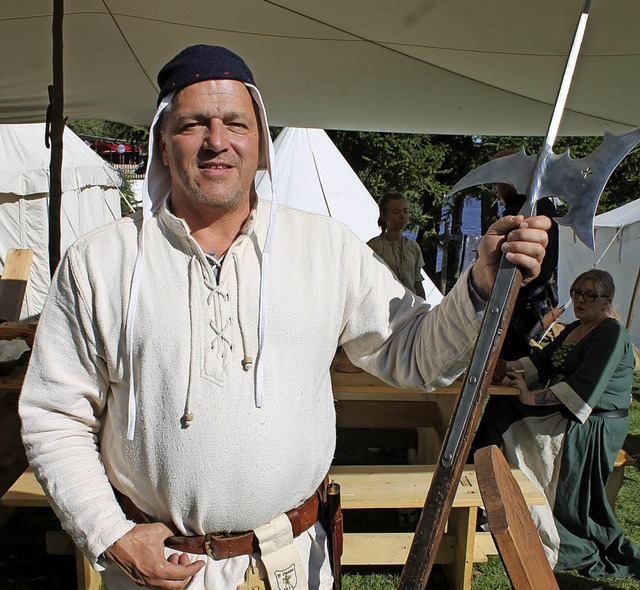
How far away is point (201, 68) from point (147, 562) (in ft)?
3.58

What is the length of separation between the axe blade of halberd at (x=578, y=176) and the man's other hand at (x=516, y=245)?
81mm

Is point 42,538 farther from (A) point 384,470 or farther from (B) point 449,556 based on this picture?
(B) point 449,556

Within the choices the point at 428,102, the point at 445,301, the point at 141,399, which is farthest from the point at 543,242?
the point at 428,102

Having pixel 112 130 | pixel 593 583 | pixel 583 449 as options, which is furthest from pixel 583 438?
pixel 112 130

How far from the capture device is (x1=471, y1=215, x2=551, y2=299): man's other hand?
1178 mm

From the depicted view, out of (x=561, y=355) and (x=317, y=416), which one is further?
(x=561, y=355)

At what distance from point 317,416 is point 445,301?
0.40 metres

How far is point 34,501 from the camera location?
8.26 ft

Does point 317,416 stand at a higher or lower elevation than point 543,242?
lower


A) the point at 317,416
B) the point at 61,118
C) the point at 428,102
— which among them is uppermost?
the point at 428,102

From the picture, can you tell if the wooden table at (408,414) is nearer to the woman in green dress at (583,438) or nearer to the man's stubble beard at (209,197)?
the woman in green dress at (583,438)

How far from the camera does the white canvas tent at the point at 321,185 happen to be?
24.1ft

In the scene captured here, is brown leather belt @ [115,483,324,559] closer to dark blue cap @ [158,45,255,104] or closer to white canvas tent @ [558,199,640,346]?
dark blue cap @ [158,45,255,104]

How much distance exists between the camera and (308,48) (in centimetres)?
389
